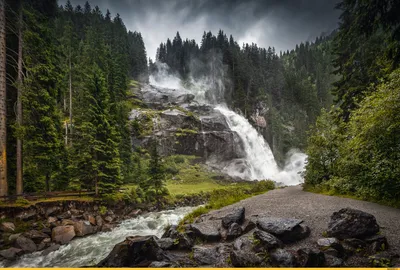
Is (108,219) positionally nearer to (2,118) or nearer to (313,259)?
(2,118)

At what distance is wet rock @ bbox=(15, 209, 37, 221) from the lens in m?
11.1

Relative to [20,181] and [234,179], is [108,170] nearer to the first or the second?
[20,181]

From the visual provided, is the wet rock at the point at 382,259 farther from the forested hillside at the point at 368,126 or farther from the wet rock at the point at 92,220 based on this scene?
the wet rock at the point at 92,220

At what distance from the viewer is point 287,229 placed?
5.60 metres

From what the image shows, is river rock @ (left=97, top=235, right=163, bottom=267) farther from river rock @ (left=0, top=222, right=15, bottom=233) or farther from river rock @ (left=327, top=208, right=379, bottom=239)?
river rock @ (left=0, top=222, right=15, bottom=233)

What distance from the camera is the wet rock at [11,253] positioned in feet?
28.3

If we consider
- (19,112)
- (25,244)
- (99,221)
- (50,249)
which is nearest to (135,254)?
(50,249)

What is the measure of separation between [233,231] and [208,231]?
2.81 feet

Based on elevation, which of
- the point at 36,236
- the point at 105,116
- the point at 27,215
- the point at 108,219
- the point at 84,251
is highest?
the point at 105,116

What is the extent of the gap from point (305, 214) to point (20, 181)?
51.6ft

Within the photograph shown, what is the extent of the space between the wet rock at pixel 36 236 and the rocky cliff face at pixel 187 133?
31.4m

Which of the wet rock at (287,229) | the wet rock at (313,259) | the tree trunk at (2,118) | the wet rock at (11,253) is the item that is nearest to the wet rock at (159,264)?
the wet rock at (287,229)

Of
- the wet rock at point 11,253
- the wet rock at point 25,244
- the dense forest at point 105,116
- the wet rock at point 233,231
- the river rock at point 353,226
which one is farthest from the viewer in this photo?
the wet rock at point 25,244

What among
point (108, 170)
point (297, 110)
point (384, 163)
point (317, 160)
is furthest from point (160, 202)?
point (297, 110)
